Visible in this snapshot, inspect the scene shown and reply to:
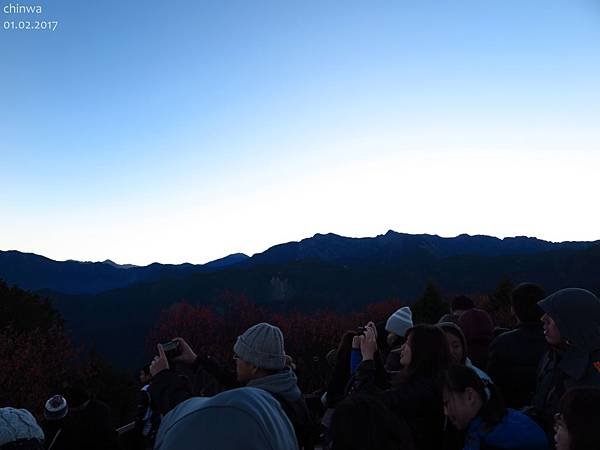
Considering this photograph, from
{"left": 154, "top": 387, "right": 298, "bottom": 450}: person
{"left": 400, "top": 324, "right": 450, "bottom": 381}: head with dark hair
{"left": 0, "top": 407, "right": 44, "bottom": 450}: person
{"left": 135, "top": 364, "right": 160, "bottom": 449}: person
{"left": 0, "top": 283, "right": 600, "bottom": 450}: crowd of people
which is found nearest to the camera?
{"left": 154, "top": 387, "right": 298, "bottom": 450}: person

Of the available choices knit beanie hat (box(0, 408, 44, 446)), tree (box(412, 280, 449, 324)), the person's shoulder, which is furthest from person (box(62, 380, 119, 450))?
tree (box(412, 280, 449, 324))

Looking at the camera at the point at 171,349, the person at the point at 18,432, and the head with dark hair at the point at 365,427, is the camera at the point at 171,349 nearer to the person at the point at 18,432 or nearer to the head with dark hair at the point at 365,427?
the person at the point at 18,432

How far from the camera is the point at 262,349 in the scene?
9.91 ft

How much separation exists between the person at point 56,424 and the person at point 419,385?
275 centimetres

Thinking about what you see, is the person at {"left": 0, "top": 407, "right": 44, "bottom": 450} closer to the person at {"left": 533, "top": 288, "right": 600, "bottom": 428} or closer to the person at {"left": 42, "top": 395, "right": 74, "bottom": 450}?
the person at {"left": 42, "top": 395, "right": 74, "bottom": 450}

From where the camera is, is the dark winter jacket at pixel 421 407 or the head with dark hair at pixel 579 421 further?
the dark winter jacket at pixel 421 407

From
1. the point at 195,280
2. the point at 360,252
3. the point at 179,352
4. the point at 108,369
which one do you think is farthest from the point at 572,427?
the point at 360,252

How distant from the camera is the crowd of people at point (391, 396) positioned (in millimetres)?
1762

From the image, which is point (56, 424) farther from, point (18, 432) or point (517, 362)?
point (517, 362)

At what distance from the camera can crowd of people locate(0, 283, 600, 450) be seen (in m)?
1.76

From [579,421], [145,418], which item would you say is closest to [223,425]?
[579,421]

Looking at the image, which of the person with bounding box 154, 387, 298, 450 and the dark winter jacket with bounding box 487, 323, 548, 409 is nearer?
the person with bounding box 154, 387, 298, 450

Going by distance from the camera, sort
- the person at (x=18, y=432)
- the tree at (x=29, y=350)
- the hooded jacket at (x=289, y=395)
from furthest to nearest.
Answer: the tree at (x=29, y=350) → the hooded jacket at (x=289, y=395) → the person at (x=18, y=432)

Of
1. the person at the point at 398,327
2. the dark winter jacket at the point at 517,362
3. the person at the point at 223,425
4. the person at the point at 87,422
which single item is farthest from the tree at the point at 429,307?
the person at the point at 223,425
